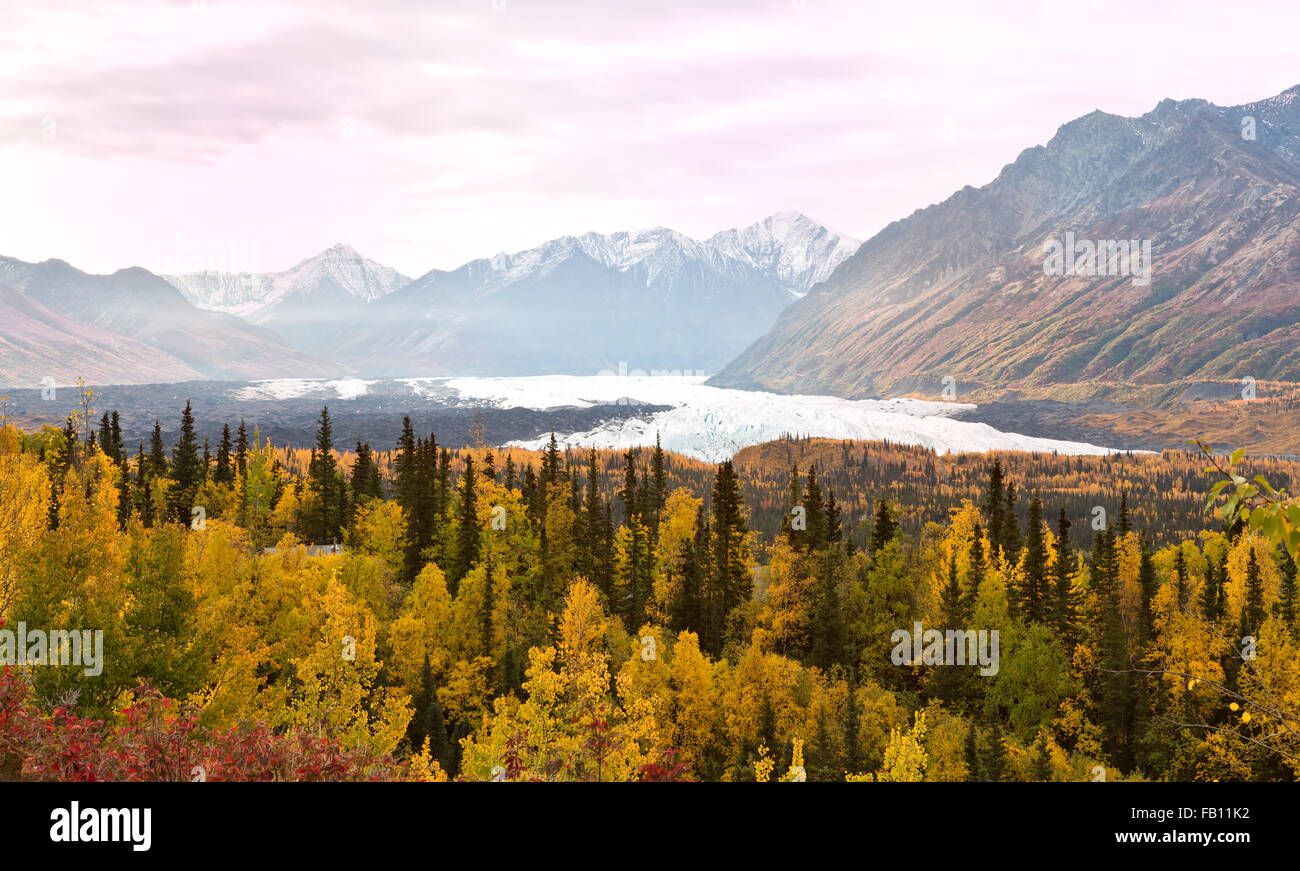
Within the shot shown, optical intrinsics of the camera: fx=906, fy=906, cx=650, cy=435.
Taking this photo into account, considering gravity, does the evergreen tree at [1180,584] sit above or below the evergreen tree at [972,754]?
above

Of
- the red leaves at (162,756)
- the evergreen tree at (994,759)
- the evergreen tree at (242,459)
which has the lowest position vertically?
the evergreen tree at (994,759)

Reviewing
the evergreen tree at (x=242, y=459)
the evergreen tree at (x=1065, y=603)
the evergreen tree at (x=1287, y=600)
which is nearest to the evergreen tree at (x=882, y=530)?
the evergreen tree at (x=1065, y=603)

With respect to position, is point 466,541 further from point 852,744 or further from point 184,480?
point 852,744

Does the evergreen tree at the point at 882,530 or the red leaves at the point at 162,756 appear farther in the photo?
the evergreen tree at the point at 882,530

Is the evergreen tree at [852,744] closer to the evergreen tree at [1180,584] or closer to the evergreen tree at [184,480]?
the evergreen tree at [1180,584]

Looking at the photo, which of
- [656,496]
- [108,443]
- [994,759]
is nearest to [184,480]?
[108,443]

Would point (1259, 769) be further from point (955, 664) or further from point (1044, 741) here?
point (955, 664)

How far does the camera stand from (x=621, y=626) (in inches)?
3661

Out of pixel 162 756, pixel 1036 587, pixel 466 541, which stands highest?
pixel 162 756

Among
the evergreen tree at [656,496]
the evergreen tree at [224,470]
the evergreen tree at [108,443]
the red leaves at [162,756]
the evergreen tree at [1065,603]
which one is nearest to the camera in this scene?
the red leaves at [162,756]

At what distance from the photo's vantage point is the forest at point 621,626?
48.2 metres

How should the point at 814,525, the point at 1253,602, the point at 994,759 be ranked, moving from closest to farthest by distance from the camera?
the point at 994,759
the point at 1253,602
the point at 814,525

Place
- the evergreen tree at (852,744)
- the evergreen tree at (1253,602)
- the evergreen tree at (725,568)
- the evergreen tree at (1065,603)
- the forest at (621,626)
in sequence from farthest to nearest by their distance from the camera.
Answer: the evergreen tree at (725,568) < the evergreen tree at (1065,603) < the evergreen tree at (1253,602) < the evergreen tree at (852,744) < the forest at (621,626)
